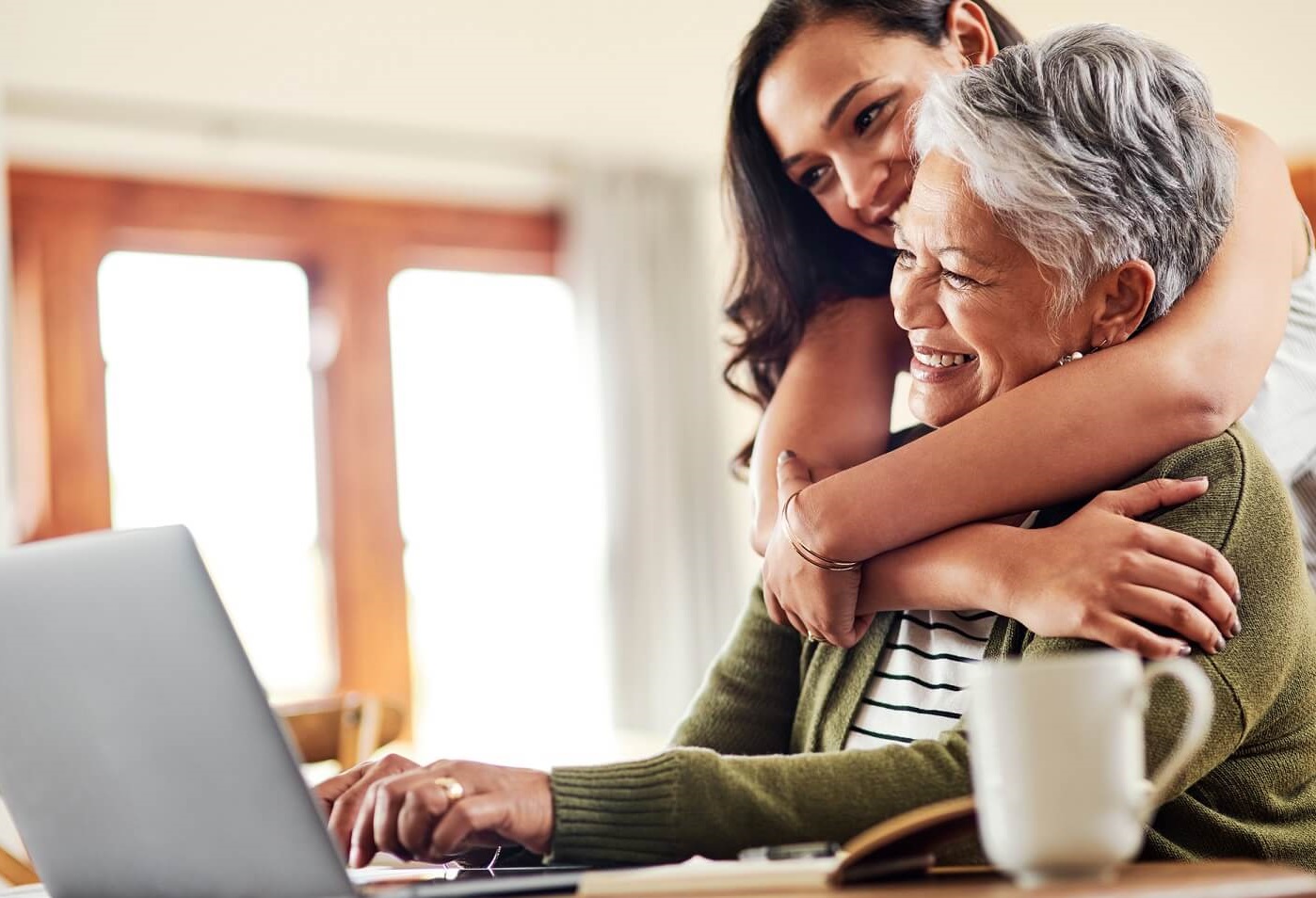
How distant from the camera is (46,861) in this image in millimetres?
1041

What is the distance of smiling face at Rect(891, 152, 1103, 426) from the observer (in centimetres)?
122

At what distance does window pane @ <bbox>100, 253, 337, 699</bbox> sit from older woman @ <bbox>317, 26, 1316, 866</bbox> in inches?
153

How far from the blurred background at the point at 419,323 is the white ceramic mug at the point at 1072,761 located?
3.86 m

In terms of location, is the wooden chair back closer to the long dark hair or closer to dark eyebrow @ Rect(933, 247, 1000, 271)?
the long dark hair

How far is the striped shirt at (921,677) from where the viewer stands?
4.12 ft

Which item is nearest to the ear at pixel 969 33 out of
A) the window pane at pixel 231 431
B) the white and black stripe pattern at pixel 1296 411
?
the white and black stripe pattern at pixel 1296 411

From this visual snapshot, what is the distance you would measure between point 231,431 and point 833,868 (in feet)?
15.1

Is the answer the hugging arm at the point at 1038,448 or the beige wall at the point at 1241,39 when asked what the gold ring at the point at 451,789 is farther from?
the beige wall at the point at 1241,39

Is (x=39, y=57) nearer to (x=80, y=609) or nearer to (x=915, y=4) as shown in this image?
(x=915, y=4)

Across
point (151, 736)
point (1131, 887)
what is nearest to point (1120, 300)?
point (1131, 887)

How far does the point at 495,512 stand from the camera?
18.3 ft

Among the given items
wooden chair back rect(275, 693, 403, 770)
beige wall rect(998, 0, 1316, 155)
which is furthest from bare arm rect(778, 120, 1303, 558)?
beige wall rect(998, 0, 1316, 155)

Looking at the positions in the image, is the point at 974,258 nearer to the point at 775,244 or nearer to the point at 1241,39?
the point at 775,244

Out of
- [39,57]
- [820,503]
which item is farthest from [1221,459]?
[39,57]
